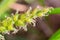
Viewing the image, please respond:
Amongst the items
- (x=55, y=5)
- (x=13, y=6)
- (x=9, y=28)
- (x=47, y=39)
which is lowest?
(x=47, y=39)

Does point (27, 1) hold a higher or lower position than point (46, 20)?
higher

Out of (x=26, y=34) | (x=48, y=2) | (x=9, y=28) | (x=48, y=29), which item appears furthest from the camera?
(x=48, y=2)

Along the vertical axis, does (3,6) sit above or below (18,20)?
above

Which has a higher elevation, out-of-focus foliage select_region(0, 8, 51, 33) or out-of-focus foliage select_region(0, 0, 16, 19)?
out-of-focus foliage select_region(0, 0, 16, 19)

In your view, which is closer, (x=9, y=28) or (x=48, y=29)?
(x=9, y=28)

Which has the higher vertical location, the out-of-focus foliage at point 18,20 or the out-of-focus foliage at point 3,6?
the out-of-focus foliage at point 3,6

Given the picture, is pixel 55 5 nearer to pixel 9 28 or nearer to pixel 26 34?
pixel 26 34

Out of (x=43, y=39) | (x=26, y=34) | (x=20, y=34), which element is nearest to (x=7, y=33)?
(x=20, y=34)

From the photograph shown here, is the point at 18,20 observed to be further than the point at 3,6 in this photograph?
No

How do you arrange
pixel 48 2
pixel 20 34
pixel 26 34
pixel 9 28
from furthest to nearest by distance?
→ 1. pixel 48 2
2. pixel 26 34
3. pixel 20 34
4. pixel 9 28

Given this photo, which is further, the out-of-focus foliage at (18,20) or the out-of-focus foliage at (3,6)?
the out-of-focus foliage at (3,6)

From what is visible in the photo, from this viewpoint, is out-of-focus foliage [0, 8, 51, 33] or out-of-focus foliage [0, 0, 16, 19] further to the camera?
out-of-focus foliage [0, 0, 16, 19]
